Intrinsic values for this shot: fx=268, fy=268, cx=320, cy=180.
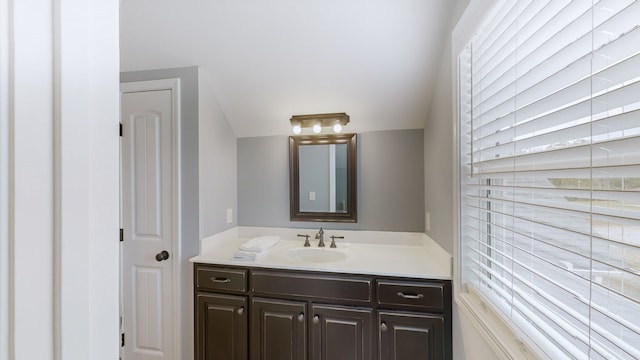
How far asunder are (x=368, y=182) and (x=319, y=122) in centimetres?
65

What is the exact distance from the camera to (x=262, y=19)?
1.64 meters

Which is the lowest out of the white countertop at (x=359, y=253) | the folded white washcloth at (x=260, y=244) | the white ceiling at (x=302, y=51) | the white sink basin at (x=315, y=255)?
the white sink basin at (x=315, y=255)

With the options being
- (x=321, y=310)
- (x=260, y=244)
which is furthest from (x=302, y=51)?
(x=321, y=310)

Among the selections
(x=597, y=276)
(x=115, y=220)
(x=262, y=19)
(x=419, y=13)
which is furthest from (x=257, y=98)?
(x=597, y=276)

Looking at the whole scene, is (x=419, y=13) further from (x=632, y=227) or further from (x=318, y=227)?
(x=318, y=227)

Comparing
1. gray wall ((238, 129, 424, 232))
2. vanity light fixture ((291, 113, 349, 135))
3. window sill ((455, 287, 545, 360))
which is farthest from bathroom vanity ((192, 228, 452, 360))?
vanity light fixture ((291, 113, 349, 135))

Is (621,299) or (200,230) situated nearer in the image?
(621,299)

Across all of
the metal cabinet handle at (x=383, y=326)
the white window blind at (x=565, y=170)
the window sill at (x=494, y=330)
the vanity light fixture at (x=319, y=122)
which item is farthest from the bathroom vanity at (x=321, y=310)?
the vanity light fixture at (x=319, y=122)

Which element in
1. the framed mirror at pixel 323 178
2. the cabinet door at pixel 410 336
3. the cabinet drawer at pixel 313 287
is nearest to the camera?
the cabinet door at pixel 410 336

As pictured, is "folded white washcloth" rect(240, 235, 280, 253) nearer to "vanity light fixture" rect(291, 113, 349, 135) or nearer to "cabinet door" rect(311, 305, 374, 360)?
"cabinet door" rect(311, 305, 374, 360)

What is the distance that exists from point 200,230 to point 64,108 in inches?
69.1

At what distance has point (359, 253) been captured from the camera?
6.57 feet

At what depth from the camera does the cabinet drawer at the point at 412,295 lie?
1.54 meters

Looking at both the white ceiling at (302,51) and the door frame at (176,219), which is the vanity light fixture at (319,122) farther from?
the door frame at (176,219)
